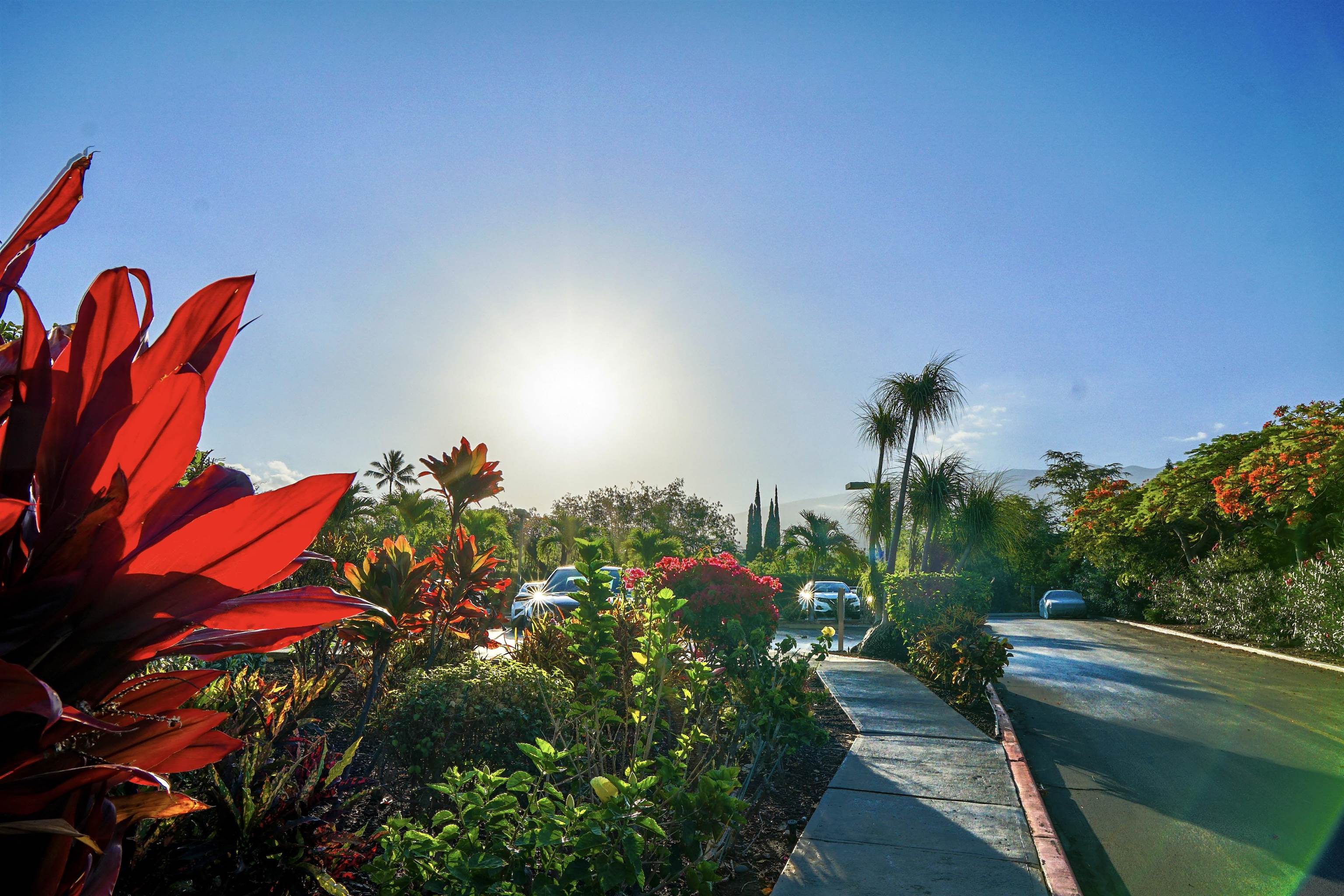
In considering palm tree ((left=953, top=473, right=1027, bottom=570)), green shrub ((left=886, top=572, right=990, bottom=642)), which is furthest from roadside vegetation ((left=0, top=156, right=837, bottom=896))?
palm tree ((left=953, top=473, right=1027, bottom=570))

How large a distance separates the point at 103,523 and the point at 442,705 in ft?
12.9

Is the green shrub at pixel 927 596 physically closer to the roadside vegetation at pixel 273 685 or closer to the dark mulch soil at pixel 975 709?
the dark mulch soil at pixel 975 709

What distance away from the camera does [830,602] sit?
28.7m

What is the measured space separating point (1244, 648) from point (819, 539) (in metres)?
12.7

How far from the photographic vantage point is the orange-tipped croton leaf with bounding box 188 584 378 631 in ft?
2.33

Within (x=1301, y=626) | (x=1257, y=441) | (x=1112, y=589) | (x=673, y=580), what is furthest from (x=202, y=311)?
(x=1112, y=589)

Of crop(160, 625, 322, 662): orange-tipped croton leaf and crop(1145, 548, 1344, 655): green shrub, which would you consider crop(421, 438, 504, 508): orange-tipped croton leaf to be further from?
crop(1145, 548, 1344, 655): green shrub

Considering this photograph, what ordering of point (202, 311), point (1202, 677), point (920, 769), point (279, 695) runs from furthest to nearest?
point (1202, 677) < point (920, 769) < point (279, 695) < point (202, 311)

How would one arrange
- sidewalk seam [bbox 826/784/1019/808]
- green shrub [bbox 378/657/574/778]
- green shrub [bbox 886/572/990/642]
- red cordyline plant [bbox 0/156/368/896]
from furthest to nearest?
green shrub [bbox 886/572/990/642] < sidewalk seam [bbox 826/784/1019/808] < green shrub [bbox 378/657/574/778] < red cordyline plant [bbox 0/156/368/896]

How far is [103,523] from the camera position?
649 millimetres

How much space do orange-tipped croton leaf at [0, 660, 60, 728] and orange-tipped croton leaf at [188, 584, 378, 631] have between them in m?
0.17

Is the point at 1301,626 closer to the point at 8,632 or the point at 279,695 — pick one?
the point at 279,695

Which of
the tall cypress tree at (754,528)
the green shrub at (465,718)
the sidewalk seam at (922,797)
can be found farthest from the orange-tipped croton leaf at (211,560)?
the tall cypress tree at (754,528)

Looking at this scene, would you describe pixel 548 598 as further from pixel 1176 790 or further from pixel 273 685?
pixel 273 685
